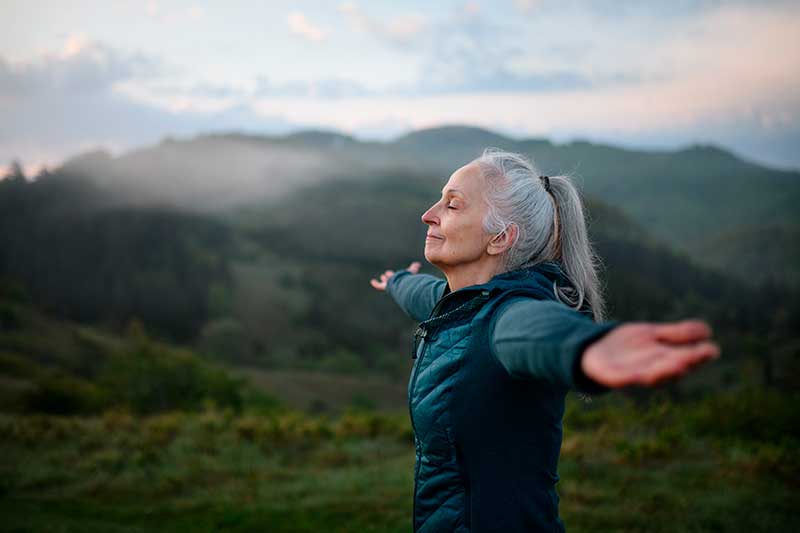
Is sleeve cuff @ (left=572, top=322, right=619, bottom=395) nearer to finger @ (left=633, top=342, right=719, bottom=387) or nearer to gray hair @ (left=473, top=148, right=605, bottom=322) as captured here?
finger @ (left=633, top=342, right=719, bottom=387)

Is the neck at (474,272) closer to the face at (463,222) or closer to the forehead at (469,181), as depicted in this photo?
the face at (463,222)

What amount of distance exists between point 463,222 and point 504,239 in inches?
8.0

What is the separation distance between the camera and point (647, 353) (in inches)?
66.9

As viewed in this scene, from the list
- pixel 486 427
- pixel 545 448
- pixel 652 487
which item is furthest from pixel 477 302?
pixel 652 487

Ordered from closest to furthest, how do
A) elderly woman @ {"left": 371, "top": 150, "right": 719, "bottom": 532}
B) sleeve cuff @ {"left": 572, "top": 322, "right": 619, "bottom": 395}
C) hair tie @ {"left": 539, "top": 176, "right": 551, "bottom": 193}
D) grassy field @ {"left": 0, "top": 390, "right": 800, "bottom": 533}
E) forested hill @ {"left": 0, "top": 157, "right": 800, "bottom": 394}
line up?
sleeve cuff @ {"left": 572, "top": 322, "right": 619, "bottom": 395}, elderly woman @ {"left": 371, "top": 150, "right": 719, "bottom": 532}, hair tie @ {"left": 539, "top": 176, "right": 551, "bottom": 193}, grassy field @ {"left": 0, "top": 390, "right": 800, "bottom": 533}, forested hill @ {"left": 0, "top": 157, "right": 800, "bottom": 394}

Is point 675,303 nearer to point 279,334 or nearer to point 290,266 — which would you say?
point 279,334

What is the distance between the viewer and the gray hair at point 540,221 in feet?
9.37

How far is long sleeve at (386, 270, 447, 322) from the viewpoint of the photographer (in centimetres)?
430

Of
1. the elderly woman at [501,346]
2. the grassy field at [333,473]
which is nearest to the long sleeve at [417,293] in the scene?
the elderly woman at [501,346]

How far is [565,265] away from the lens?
9.76 feet

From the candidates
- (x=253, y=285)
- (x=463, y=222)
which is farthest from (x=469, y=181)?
(x=253, y=285)

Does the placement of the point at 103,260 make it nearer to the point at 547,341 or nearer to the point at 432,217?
the point at 432,217

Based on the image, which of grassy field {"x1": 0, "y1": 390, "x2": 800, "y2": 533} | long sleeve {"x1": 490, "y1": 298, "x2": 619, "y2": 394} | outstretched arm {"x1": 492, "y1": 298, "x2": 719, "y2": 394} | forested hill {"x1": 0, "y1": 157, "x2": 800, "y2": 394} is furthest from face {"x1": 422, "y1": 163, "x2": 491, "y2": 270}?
forested hill {"x1": 0, "y1": 157, "x2": 800, "y2": 394}

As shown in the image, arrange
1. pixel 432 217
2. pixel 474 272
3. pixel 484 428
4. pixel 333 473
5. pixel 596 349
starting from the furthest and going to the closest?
1. pixel 333 473
2. pixel 432 217
3. pixel 474 272
4. pixel 484 428
5. pixel 596 349
